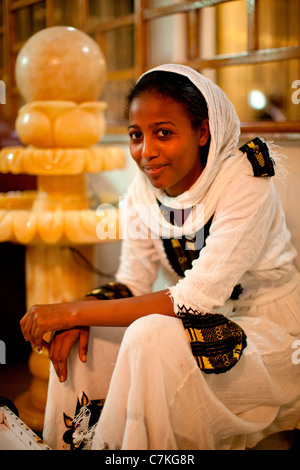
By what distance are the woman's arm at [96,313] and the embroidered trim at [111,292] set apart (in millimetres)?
189

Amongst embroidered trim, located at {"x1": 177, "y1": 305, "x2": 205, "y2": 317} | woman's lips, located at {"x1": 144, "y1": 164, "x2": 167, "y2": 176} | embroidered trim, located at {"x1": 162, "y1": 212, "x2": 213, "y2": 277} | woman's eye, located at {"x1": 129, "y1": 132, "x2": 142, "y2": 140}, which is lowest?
embroidered trim, located at {"x1": 177, "y1": 305, "x2": 205, "y2": 317}

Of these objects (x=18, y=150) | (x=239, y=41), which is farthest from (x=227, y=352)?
(x=239, y=41)

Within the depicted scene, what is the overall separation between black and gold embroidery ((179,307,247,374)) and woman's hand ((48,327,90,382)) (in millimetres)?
265

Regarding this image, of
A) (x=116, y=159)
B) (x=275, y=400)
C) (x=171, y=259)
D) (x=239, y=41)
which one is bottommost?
(x=275, y=400)

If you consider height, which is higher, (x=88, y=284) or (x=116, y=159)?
(x=116, y=159)

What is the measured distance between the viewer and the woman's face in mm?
1211

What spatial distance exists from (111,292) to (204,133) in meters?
0.51

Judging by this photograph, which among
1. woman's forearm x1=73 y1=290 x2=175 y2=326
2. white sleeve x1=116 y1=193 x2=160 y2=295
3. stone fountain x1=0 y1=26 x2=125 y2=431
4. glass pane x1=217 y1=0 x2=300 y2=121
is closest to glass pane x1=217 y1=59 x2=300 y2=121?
glass pane x1=217 y1=0 x2=300 y2=121

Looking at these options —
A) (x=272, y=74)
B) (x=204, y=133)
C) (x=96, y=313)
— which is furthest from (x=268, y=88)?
(x=96, y=313)

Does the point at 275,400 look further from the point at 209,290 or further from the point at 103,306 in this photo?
the point at 103,306

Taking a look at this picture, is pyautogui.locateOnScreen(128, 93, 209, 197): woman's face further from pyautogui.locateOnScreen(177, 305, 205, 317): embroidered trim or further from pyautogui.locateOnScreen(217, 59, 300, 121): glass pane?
pyautogui.locateOnScreen(217, 59, 300, 121): glass pane

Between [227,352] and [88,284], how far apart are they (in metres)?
0.89

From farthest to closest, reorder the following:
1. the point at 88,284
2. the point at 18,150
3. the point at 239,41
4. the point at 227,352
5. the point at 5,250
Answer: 1. the point at 239,41
2. the point at 5,250
3. the point at 88,284
4. the point at 18,150
5. the point at 227,352

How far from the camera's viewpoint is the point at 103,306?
1218 mm
